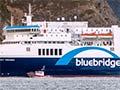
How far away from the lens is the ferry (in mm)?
140625

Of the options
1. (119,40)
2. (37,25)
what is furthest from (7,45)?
(119,40)

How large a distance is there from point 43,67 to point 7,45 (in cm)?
606

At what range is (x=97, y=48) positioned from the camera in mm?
141125

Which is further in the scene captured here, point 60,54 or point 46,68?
point 60,54

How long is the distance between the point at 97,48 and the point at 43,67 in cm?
724

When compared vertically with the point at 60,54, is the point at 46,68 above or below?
below

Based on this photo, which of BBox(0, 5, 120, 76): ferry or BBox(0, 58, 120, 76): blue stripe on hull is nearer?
BBox(0, 58, 120, 76): blue stripe on hull

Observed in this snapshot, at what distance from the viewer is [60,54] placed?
14100cm

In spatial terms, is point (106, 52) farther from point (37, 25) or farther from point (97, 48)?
point (37, 25)

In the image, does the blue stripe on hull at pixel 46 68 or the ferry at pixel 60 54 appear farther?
the ferry at pixel 60 54

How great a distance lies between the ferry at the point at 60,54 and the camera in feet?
461

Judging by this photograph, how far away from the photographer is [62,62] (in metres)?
141

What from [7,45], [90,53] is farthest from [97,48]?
[7,45]

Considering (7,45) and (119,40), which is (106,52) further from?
(7,45)
